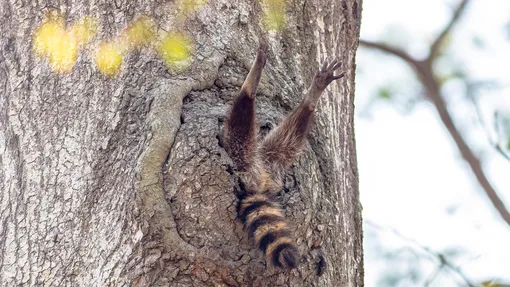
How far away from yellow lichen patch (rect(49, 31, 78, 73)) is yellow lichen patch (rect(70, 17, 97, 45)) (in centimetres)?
2

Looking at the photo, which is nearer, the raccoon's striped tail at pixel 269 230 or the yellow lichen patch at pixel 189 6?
the raccoon's striped tail at pixel 269 230

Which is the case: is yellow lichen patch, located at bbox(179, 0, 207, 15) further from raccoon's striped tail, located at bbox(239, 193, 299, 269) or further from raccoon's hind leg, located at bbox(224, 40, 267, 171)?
raccoon's striped tail, located at bbox(239, 193, 299, 269)

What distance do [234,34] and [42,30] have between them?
2.34 feet

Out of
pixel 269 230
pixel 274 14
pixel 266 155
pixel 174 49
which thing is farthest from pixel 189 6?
pixel 269 230

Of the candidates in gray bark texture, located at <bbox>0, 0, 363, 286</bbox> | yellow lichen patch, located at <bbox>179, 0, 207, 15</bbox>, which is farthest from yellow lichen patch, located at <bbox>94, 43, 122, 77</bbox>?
yellow lichen patch, located at <bbox>179, 0, 207, 15</bbox>

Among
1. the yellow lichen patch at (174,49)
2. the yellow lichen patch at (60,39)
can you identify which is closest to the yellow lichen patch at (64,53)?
the yellow lichen patch at (60,39)

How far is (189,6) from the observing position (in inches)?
104

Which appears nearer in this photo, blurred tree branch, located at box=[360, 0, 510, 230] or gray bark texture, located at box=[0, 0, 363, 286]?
gray bark texture, located at box=[0, 0, 363, 286]

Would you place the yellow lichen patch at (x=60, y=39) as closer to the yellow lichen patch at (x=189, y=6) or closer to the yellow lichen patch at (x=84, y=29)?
the yellow lichen patch at (x=84, y=29)

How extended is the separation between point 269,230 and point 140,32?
88cm

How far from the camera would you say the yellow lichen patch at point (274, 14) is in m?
2.79

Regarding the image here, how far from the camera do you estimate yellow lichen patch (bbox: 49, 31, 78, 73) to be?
253 cm

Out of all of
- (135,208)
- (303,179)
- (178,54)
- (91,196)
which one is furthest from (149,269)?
(178,54)

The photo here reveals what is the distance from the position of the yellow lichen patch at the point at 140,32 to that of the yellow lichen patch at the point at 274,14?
0.48 metres
